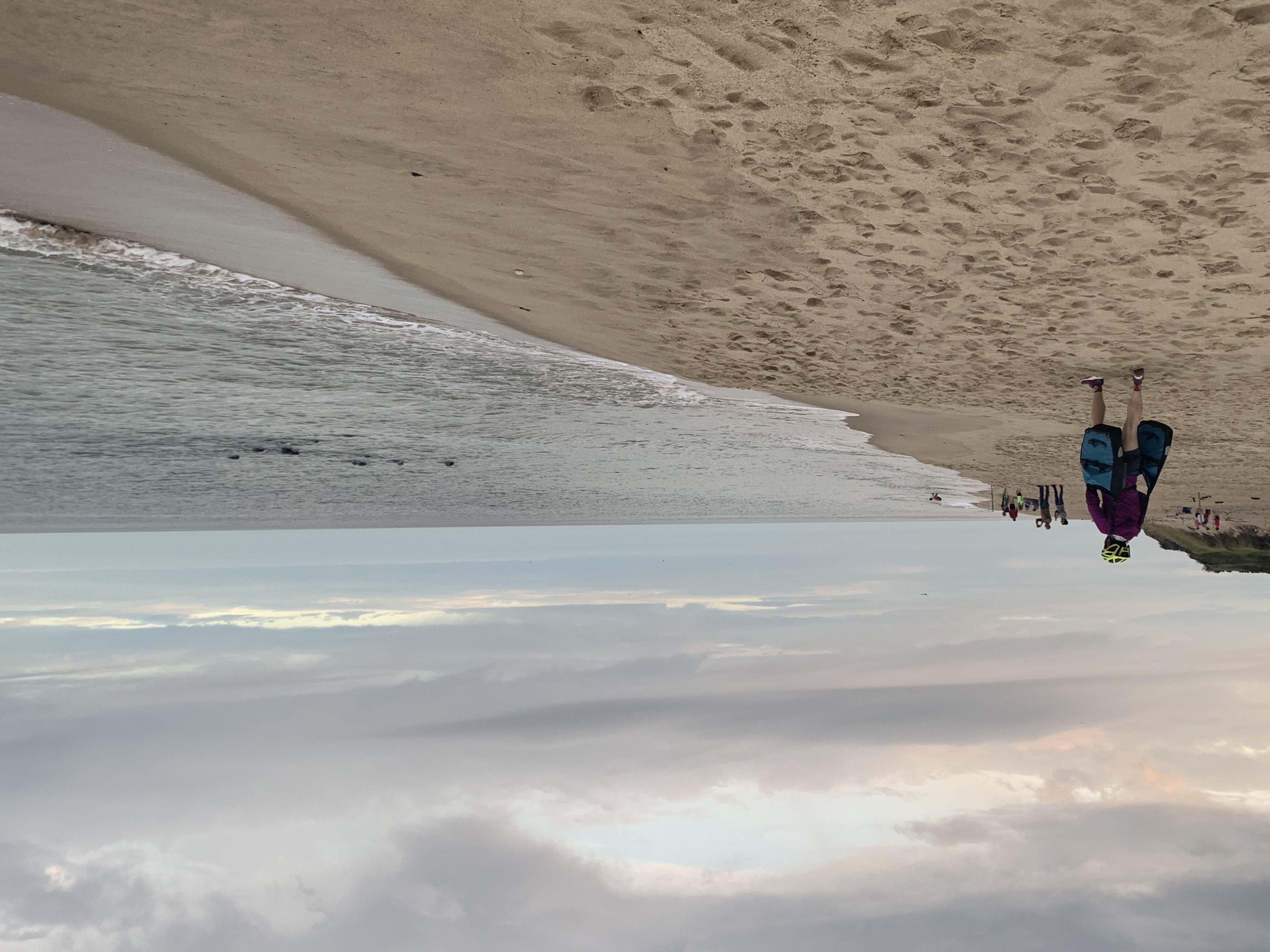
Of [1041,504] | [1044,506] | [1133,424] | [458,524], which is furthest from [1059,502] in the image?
[458,524]

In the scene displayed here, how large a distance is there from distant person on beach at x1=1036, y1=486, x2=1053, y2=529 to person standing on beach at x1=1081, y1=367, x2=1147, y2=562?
6488 mm

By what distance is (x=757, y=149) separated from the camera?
4.16 meters

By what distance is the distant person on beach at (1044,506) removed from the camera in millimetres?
12008

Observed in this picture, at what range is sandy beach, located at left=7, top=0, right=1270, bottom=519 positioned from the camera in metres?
3.40

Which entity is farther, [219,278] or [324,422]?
[324,422]

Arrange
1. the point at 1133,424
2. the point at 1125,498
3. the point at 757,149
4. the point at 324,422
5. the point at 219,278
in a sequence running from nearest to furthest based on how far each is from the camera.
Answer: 1. the point at 757,149
2. the point at 1133,424
3. the point at 1125,498
4. the point at 219,278
5. the point at 324,422

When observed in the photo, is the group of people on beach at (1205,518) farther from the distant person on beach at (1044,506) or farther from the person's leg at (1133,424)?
the person's leg at (1133,424)

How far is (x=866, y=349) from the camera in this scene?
6.85 meters

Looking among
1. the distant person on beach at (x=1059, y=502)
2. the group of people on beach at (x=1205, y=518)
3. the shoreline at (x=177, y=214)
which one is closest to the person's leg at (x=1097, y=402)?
the shoreline at (x=177, y=214)

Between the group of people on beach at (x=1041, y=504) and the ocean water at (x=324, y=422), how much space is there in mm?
767

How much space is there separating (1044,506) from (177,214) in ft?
37.1

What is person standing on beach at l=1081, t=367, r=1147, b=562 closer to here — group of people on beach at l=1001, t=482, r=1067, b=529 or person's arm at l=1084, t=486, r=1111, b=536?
person's arm at l=1084, t=486, r=1111, b=536

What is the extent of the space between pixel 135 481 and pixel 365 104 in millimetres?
8228

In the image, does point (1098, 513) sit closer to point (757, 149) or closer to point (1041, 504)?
point (757, 149)
